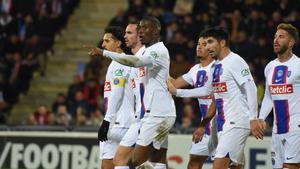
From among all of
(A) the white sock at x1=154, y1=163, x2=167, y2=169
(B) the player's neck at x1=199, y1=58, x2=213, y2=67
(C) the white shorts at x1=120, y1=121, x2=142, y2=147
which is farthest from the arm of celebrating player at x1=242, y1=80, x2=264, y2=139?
(B) the player's neck at x1=199, y1=58, x2=213, y2=67

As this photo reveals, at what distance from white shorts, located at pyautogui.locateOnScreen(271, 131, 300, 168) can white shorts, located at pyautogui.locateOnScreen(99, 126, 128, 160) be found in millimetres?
2137

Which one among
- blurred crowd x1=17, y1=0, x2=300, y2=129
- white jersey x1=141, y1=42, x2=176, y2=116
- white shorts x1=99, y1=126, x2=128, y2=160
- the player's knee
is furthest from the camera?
blurred crowd x1=17, y1=0, x2=300, y2=129

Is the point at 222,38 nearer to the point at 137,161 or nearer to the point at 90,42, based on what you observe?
the point at 137,161

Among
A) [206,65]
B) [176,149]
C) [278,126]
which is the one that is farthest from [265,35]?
[278,126]

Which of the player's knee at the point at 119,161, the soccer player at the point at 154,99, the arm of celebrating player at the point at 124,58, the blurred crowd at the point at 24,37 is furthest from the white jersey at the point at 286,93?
the blurred crowd at the point at 24,37

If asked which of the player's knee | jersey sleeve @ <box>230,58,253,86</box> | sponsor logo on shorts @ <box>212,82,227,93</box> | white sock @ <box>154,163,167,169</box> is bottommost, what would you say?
white sock @ <box>154,163,167,169</box>

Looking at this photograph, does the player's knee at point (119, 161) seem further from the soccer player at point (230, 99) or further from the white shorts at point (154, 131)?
the soccer player at point (230, 99)

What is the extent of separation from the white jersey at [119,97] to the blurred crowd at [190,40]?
543 cm

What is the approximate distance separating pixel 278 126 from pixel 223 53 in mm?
1242

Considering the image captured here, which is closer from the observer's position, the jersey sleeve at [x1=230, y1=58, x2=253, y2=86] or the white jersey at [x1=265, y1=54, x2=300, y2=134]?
the jersey sleeve at [x1=230, y1=58, x2=253, y2=86]

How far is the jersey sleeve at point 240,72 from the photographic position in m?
11.9

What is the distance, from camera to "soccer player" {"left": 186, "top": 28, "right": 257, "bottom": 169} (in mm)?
11820

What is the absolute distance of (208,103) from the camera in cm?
1384

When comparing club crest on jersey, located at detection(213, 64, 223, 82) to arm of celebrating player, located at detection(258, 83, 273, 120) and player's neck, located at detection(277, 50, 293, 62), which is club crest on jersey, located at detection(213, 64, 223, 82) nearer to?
arm of celebrating player, located at detection(258, 83, 273, 120)
